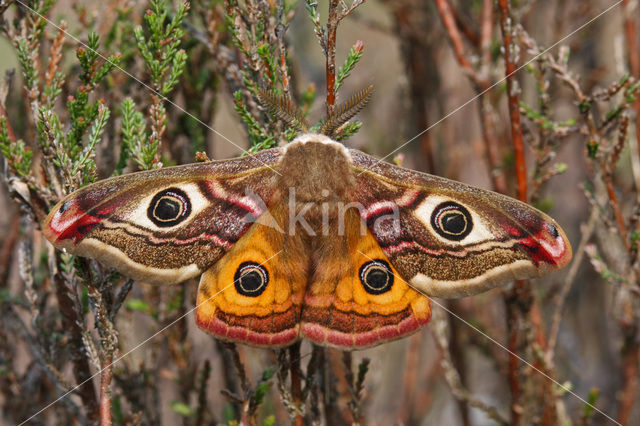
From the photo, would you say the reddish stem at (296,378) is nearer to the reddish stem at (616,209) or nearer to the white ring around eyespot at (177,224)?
the white ring around eyespot at (177,224)

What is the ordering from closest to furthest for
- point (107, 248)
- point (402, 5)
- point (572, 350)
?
point (107, 248), point (402, 5), point (572, 350)

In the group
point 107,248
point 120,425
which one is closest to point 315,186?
point 107,248

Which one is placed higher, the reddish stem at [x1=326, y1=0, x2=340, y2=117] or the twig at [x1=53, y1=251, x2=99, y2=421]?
the reddish stem at [x1=326, y1=0, x2=340, y2=117]

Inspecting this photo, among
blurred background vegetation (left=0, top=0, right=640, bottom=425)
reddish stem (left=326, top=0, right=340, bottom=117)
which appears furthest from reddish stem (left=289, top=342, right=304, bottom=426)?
reddish stem (left=326, top=0, right=340, bottom=117)

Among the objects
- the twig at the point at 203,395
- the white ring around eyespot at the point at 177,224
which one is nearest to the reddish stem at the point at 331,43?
the white ring around eyespot at the point at 177,224

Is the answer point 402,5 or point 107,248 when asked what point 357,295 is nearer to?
point 107,248

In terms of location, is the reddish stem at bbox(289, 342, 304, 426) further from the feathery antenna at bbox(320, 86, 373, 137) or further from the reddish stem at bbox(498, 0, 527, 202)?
the reddish stem at bbox(498, 0, 527, 202)

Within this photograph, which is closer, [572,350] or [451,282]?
[451,282]
